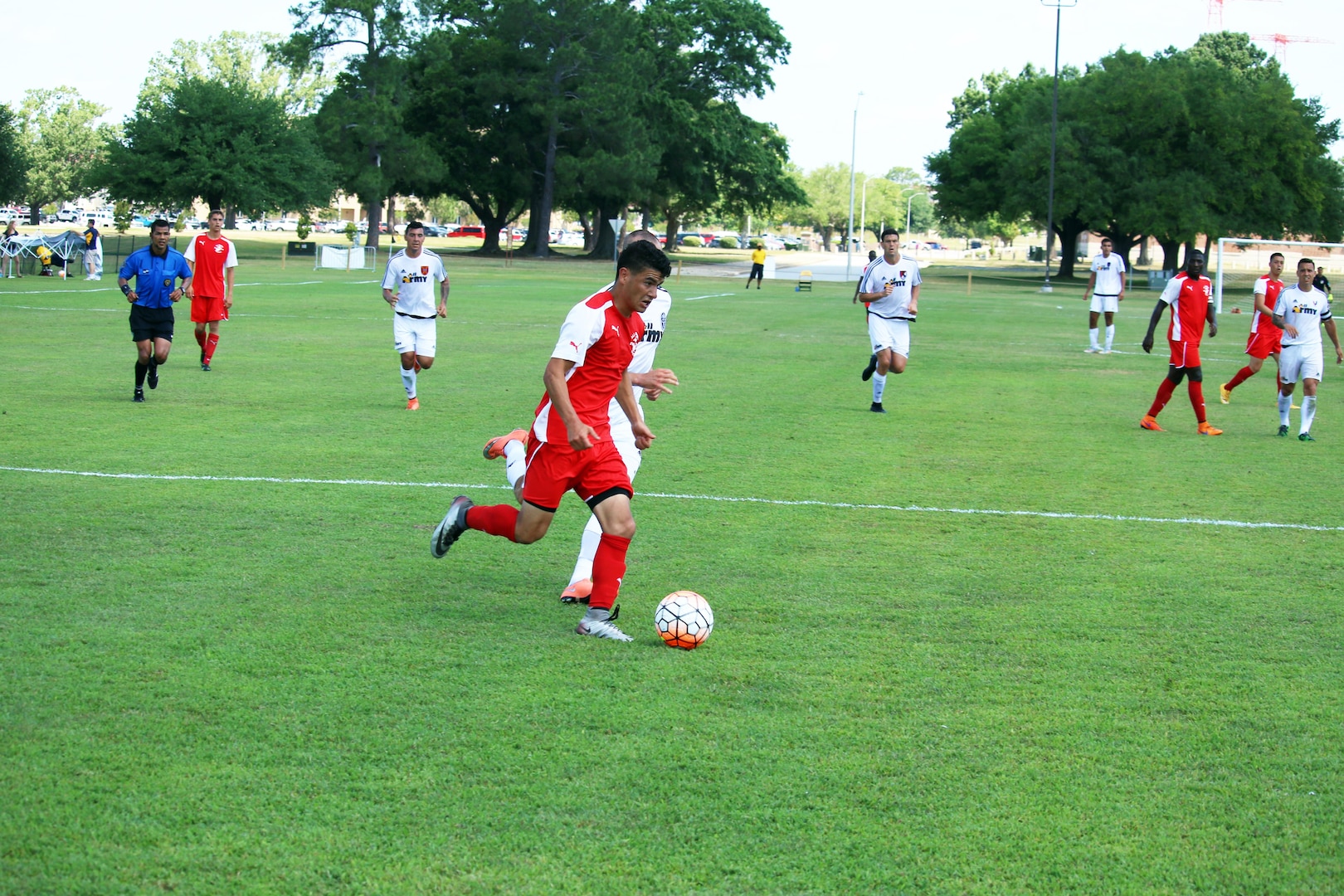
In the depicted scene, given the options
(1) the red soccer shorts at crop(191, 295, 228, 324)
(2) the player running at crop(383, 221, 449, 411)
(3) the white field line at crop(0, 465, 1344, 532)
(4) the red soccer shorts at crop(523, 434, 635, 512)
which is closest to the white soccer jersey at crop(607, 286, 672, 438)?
(4) the red soccer shorts at crop(523, 434, 635, 512)

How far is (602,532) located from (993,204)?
64155 millimetres

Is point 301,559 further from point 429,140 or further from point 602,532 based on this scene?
point 429,140

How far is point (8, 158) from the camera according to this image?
5709cm

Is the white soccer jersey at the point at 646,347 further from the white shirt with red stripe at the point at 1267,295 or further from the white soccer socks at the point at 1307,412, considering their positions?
the white shirt with red stripe at the point at 1267,295

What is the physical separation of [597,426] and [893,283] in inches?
366

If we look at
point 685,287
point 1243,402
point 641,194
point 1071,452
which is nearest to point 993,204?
point 641,194

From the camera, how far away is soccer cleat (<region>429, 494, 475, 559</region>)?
22.0 ft

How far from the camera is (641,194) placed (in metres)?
68.4

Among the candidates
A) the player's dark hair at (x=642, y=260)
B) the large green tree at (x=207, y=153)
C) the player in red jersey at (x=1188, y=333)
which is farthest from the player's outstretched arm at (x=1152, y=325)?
the large green tree at (x=207, y=153)

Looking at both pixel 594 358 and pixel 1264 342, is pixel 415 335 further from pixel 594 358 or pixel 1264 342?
pixel 1264 342

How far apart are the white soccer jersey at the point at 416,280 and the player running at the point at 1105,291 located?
13.8 metres

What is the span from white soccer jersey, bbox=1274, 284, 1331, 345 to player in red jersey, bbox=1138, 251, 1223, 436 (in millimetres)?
834

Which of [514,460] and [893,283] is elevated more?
[893,283]

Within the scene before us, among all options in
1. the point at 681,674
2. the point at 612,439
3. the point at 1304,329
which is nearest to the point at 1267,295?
the point at 1304,329
